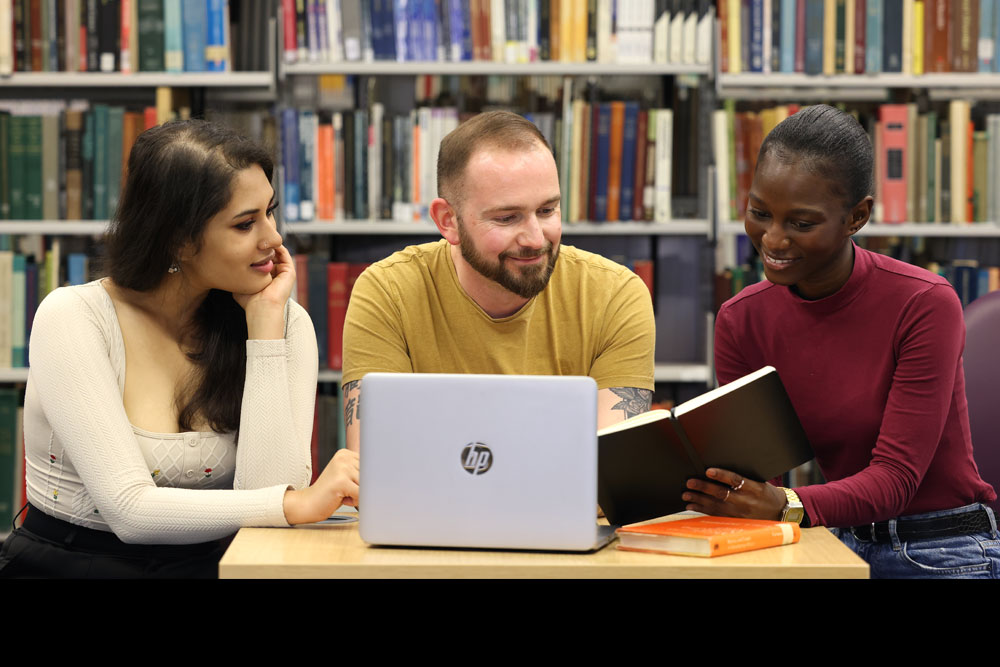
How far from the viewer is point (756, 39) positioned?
287 cm

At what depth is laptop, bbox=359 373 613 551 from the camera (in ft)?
3.74

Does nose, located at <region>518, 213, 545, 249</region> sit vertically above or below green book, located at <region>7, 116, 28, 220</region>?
below

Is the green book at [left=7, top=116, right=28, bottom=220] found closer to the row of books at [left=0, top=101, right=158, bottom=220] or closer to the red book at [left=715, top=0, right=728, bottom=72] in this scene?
the row of books at [left=0, top=101, right=158, bottom=220]

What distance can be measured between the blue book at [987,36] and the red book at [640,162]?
3.08 ft

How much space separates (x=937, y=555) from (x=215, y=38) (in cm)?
228

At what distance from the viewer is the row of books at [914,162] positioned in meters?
2.89

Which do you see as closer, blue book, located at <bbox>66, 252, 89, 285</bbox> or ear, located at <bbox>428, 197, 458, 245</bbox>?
ear, located at <bbox>428, 197, 458, 245</bbox>

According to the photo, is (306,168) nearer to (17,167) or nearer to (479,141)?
(17,167)

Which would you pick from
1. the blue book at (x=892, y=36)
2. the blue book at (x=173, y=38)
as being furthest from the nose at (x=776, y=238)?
the blue book at (x=173, y=38)

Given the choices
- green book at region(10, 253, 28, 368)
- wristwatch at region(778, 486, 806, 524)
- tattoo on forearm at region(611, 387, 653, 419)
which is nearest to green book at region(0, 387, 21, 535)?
green book at region(10, 253, 28, 368)

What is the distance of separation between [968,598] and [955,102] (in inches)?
86.3

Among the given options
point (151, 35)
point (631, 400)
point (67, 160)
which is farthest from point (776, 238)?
point (67, 160)

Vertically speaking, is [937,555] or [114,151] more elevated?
[114,151]

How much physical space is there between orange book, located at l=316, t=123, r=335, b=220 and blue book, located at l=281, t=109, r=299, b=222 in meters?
0.06
